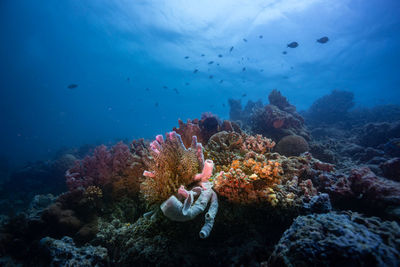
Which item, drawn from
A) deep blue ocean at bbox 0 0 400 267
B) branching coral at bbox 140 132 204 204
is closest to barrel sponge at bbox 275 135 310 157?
deep blue ocean at bbox 0 0 400 267

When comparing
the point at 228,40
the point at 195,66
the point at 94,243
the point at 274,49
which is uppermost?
the point at 195,66

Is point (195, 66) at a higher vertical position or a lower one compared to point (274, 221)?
higher

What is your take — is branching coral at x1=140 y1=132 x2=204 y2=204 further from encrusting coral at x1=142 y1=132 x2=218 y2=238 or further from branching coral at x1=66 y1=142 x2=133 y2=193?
branching coral at x1=66 y1=142 x2=133 y2=193

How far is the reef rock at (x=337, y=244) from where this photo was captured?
58.8 inches

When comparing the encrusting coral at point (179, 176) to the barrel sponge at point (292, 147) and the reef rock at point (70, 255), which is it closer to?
the reef rock at point (70, 255)

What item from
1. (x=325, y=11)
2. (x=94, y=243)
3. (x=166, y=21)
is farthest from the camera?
(x=166, y=21)

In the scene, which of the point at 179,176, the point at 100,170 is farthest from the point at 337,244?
the point at 100,170

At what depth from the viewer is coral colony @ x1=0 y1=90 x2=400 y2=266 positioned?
183 centimetres

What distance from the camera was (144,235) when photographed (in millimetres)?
2709

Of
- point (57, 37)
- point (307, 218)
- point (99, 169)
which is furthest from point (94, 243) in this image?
point (57, 37)

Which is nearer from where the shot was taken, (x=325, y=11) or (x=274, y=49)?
(x=325, y=11)

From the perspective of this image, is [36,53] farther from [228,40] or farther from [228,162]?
[228,162]

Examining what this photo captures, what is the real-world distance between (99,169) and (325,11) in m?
31.0

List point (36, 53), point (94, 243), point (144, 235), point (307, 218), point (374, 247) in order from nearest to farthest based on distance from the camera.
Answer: point (374, 247) → point (307, 218) → point (144, 235) → point (94, 243) → point (36, 53)
